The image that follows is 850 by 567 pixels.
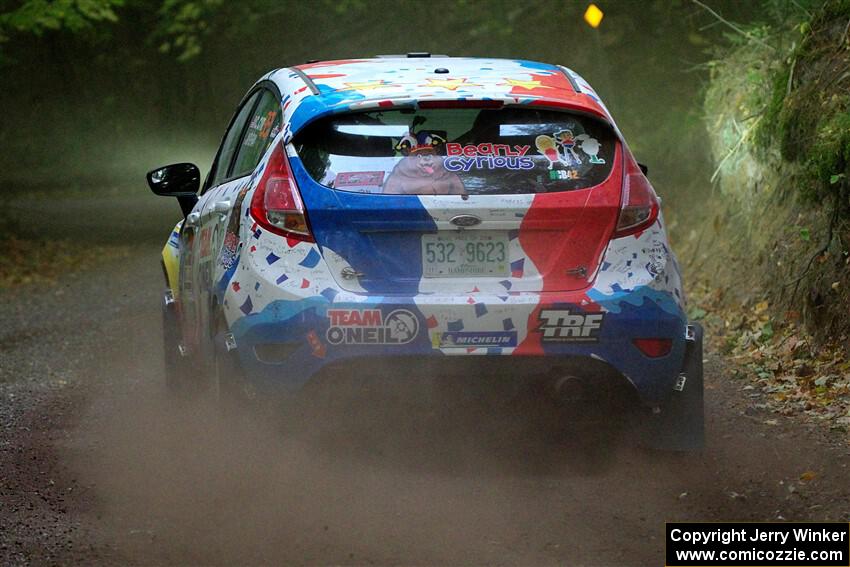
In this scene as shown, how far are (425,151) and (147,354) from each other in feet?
18.2

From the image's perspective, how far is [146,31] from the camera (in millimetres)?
36469

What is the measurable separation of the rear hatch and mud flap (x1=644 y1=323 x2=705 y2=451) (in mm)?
655

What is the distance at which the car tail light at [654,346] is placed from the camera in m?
5.72

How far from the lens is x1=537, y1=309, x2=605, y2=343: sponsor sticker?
220 inches

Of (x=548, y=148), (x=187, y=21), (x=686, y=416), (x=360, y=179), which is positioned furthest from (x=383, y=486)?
(x=187, y=21)

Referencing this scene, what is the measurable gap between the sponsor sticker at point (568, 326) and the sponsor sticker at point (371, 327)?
50 centimetres

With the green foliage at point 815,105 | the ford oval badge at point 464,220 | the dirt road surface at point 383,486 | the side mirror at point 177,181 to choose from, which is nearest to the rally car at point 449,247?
the ford oval badge at point 464,220

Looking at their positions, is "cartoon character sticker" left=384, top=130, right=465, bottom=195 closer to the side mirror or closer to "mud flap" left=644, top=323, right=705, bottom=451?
"mud flap" left=644, top=323, right=705, bottom=451

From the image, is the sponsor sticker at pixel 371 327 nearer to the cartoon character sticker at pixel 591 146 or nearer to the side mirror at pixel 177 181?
the cartoon character sticker at pixel 591 146

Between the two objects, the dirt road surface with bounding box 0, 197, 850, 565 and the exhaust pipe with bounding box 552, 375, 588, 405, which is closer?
the dirt road surface with bounding box 0, 197, 850, 565

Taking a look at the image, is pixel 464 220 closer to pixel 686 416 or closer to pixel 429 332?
pixel 429 332

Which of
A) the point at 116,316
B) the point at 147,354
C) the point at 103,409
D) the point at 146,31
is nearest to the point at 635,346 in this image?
the point at 103,409

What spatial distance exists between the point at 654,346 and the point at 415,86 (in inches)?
56.9

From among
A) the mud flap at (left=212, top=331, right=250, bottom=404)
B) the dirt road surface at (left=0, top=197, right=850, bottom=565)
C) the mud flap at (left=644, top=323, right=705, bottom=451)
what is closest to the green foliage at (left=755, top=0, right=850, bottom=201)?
the dirt road surface at (left=0, top=197, right=850, bottom=565)
